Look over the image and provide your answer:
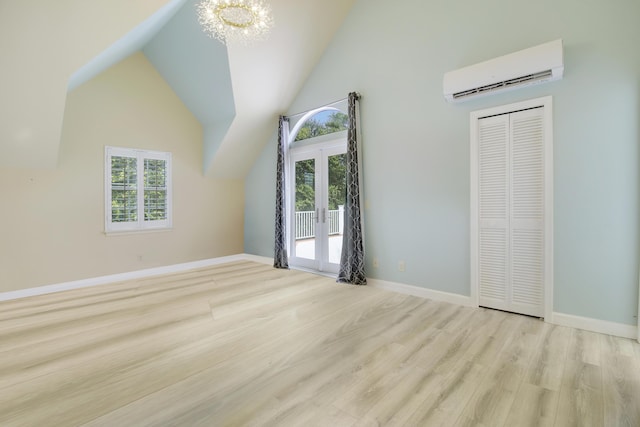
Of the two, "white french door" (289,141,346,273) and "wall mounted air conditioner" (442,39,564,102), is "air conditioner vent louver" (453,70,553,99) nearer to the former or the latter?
"wall mounted air conditioner" (442,39,564,102)

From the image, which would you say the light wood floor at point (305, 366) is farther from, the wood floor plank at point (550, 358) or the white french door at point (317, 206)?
the white french door at point (317, 206)

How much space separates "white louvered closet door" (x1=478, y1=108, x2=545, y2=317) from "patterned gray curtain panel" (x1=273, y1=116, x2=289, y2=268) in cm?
321

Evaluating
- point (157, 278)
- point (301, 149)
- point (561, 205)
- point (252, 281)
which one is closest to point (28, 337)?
point (157, 278)

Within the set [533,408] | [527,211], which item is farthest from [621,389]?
[527,211]

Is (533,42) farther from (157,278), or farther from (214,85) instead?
(157,278)

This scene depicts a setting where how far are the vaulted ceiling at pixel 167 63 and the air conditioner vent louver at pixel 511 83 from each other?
94.3 inches

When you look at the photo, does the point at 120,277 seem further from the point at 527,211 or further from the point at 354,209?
the point at 527,211

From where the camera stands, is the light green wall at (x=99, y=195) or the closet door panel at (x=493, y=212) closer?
the closet door panel at (x=493, y=212)

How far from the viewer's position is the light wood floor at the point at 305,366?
1726 millimetres

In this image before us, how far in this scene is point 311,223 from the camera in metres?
5.33

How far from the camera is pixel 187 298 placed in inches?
152

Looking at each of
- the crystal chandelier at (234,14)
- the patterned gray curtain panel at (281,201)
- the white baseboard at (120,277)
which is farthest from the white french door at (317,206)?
the crystal chandelier at (234,14)

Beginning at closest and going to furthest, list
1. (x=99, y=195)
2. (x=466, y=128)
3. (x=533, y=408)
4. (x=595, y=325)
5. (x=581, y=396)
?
(x=533, y=408) → (x=581, y=396) → (x=595, y=325) → (x=466, y=128) → (x=99, y=195)

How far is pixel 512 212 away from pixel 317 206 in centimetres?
288
